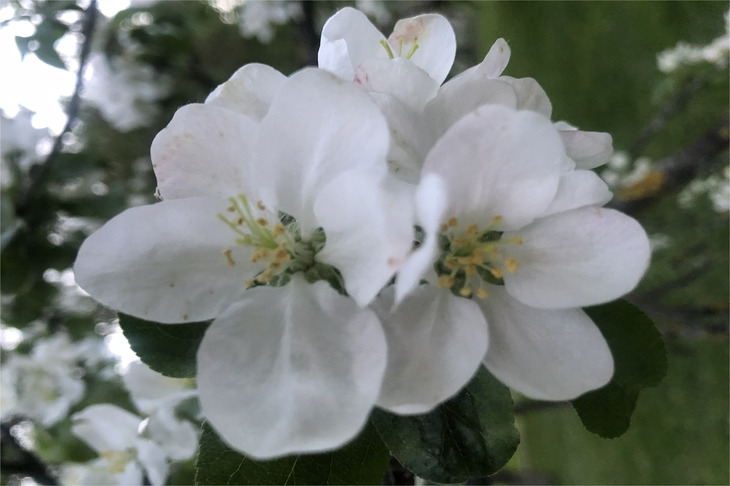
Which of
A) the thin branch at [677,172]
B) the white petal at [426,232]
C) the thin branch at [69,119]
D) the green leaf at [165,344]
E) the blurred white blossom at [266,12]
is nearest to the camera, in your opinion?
the white petal at [426,232]

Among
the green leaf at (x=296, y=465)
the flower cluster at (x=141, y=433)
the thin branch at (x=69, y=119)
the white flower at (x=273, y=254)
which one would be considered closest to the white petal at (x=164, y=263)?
the white flower at (x=273, y=254)

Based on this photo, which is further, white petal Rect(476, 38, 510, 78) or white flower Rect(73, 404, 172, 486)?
white flower Rect(73, 404, 172, 486)

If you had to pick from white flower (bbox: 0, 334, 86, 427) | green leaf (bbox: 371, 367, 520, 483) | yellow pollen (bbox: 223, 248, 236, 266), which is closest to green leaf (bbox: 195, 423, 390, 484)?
green leaf (bbox: 371, 367, 520, 483)

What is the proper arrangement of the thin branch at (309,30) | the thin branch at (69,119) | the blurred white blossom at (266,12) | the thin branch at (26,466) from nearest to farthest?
the thin branch at (69,119)
the thin branch at (26,466)
the thin branch at (309,30)
the blurred white blossom at (266,12)

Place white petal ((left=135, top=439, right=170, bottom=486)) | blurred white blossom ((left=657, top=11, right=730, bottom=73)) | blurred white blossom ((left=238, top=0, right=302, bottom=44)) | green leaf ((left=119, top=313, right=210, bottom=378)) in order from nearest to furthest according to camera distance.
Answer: green leaf ((left=119, top=313, right=210, bottom=378)), white petal ((left=135, top=439, right=170, bottom=486)), blurred white blossom ((left=657, top=11, right=730, bottom=73)), blurred white blossom ((left=238, top=0, right=302, bottom=44))

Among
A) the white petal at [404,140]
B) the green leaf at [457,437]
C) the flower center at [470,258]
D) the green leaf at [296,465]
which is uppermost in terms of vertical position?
the white petal at [404,140]

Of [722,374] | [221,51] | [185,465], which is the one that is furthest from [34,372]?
[722,374]

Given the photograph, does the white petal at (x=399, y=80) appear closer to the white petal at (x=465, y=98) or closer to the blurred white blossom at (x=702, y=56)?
the white petal at (x=465, y=98)

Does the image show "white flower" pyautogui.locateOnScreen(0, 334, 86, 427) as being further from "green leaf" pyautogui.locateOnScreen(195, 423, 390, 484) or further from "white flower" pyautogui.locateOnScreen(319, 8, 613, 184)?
"white flower" pyautogui.locateOnScreen(319, 8, 613, 184)
